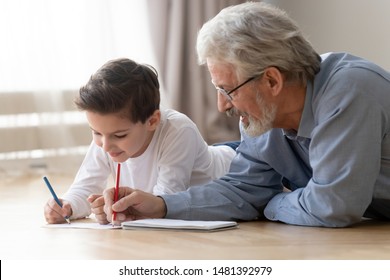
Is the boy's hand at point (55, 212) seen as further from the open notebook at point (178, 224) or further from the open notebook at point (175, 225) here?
the open notebook at point (178, 224)

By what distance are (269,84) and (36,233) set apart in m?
0.83

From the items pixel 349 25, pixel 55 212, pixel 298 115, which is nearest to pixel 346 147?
pixel 298 115

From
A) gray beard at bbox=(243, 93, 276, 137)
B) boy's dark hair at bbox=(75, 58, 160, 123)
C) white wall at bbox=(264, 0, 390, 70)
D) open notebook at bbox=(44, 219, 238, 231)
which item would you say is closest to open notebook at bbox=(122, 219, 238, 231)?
open notebook at bbox=(44, 219, 238, 231)

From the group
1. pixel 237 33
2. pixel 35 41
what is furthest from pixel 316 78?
pixel 35 41

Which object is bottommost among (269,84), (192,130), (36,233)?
(36,233)

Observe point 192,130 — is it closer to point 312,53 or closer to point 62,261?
point 312,53

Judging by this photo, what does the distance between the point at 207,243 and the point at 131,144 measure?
607 mm

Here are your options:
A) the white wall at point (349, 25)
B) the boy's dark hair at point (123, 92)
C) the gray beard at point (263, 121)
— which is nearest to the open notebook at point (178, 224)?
the gray beard at point (263, 121)

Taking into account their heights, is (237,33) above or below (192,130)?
above

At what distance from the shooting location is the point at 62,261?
6.38ft

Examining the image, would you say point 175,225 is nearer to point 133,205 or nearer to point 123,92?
point 133,205

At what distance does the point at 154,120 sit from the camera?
268 centimetres

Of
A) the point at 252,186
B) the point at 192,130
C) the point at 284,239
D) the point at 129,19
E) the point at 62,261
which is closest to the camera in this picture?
the point at 62,261

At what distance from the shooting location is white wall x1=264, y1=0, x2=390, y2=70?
4.36 meters
